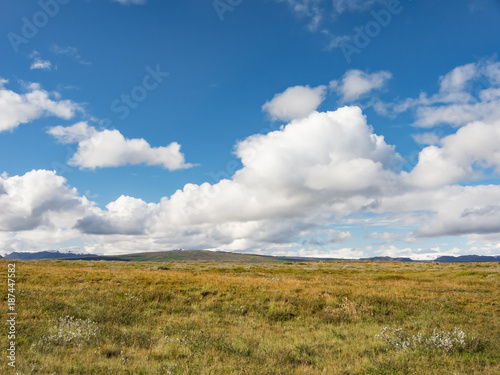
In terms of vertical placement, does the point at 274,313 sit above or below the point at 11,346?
below

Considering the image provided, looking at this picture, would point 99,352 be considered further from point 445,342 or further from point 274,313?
point 445,342

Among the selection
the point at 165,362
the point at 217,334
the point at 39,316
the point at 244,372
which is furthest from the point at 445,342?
the point at 39,316

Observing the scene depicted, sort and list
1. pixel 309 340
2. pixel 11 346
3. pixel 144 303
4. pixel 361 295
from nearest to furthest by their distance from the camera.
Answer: pixel 11 346 → pixel 309 340 → pixel 144 303 → pixel 361 295

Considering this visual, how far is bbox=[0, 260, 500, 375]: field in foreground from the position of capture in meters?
8.12

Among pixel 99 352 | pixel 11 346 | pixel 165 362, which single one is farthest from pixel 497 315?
pixel 11 346

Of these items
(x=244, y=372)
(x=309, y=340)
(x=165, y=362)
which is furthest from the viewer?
(x=309, y=340)

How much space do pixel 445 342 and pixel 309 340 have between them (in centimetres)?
454

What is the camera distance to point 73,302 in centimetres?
1488

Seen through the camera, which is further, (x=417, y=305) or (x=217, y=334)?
(x=417, y=305)

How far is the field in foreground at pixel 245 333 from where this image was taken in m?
8.12

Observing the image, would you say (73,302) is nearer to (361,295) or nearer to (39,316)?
(39,316)

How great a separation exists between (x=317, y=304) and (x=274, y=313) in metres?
3.10

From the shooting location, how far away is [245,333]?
11.6 m

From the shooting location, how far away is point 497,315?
1524 cm
